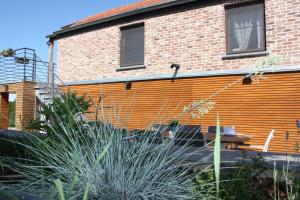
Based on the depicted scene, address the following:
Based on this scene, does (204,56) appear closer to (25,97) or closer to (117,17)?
(117,17)

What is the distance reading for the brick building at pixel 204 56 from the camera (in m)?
9.05

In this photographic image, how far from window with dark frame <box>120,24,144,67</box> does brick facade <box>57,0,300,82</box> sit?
9.0 inches

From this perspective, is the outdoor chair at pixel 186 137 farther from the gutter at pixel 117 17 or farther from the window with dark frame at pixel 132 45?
the window with dark frame at pixel 132 45

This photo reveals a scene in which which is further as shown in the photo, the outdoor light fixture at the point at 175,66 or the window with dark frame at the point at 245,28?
the outdoor light fixture at the point at 175,66

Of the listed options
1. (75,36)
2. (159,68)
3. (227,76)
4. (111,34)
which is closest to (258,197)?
(227,76)

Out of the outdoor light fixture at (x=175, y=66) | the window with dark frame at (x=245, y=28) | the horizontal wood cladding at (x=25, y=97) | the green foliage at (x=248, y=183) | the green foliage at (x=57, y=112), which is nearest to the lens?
the green foliage at (x=248, y=183)

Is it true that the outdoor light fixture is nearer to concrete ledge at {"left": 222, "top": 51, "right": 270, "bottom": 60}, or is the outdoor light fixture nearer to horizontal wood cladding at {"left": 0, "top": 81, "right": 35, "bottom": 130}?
concrete ledge at {"left": 222, "top": 51, "right": 270, "bottom": 60}

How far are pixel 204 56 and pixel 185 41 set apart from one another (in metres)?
0.97

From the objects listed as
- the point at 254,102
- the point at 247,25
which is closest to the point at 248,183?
the point at 254,102

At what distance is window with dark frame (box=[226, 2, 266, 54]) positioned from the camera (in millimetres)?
9695

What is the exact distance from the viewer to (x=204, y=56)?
10445 mm

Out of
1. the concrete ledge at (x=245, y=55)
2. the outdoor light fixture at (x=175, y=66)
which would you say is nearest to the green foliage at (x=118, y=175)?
the concrete ledge at (x=245, y=55)

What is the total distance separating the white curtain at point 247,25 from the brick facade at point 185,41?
1.17 ft

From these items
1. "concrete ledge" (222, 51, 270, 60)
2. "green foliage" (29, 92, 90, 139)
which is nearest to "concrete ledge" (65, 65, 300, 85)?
"concrete ledge" (222, 51, 270, 60)
